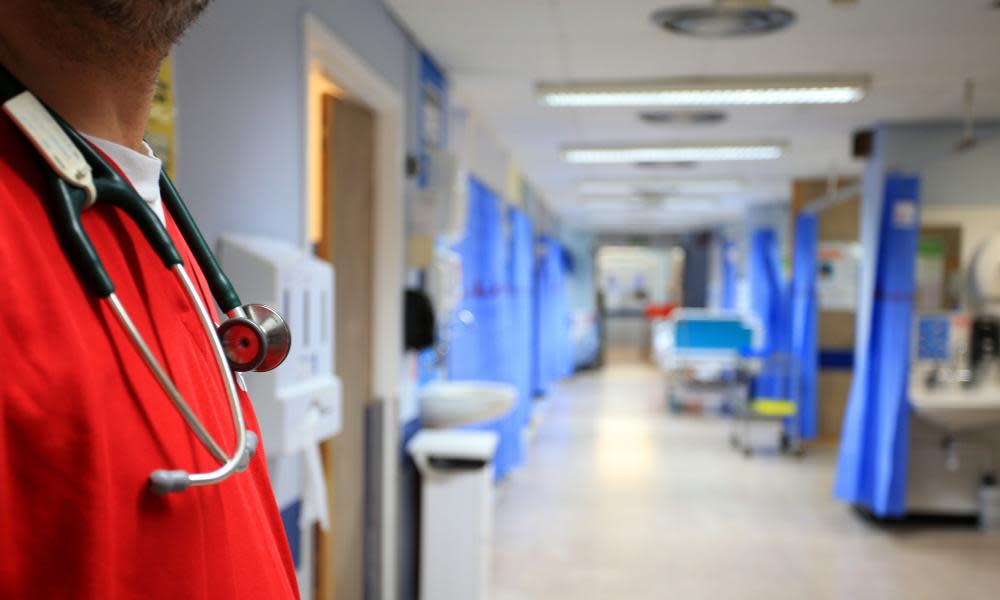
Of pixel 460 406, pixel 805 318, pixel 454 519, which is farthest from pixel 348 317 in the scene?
pixel 805 318

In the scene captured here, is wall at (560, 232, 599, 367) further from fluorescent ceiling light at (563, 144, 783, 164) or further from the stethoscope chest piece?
the stethoscope chest piece

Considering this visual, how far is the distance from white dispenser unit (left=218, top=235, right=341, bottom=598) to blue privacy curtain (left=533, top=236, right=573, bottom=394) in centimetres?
792

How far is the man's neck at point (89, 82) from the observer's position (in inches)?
25.0

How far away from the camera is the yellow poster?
1.67 meters

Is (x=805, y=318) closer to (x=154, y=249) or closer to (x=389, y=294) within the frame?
(x=389, y=294)

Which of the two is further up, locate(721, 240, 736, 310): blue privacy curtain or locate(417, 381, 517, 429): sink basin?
locate(721, 240, 736, 310): blue privacy curtain

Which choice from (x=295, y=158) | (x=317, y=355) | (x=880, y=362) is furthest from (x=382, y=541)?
(x=880, y=362)

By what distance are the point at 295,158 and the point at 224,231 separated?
489 millimetres

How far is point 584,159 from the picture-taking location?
7148 millimetres

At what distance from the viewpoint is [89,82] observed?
2.19 ft

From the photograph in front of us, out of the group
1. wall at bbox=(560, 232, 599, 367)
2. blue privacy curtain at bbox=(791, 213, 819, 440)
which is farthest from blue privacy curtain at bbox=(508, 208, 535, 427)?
wall at bbox=(560, 232, 599, 367)

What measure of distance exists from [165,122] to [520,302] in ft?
20.5

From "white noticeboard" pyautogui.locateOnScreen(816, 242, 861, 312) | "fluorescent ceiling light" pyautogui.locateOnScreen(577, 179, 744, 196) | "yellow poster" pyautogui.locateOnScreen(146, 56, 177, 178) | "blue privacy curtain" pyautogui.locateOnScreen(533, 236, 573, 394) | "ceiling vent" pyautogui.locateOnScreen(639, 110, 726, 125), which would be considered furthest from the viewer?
"blue privacy curtain" pyautogui.locateOnScreen(533, 236, 573, 394)

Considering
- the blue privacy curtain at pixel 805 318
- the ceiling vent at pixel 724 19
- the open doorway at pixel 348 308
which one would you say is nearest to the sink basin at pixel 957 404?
the blue privacy curtain at pixel 805 318
